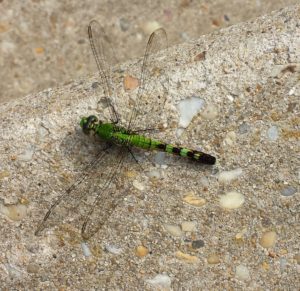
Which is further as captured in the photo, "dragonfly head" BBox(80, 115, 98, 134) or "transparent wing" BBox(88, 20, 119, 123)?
"transparent wing" BBox(88, 20, 119, 123)

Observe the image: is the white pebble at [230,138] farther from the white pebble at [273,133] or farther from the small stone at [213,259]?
the small stone at [213,259]

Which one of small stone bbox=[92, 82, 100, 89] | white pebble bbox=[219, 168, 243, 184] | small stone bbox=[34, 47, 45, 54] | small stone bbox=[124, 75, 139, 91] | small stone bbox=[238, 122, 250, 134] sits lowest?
white pebble bbox=[219, 168, 243, 184]

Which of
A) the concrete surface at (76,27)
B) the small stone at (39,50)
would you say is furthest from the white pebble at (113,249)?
the small stone at (39,50)

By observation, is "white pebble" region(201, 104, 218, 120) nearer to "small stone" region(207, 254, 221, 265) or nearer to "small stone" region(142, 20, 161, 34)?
"small stone" region(207, 254, 221, 265)

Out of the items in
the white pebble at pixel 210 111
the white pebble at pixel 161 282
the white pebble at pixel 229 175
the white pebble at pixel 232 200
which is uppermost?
the white pebble at pixel 210 111

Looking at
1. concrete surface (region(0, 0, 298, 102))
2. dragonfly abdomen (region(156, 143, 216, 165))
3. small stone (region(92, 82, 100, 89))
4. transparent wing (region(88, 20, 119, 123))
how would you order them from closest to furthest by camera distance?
dragonfly abdomen (region(156, 143, 216, 165)), small stone (region(92, 82, 100, 89)), transparent wing (region(88, 20, 119, 123)), concrete surface (region(0, 0, 298, 102))

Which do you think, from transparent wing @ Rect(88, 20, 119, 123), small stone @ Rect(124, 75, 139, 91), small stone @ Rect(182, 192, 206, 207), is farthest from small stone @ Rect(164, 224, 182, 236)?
transparent wing @ Rect(88, 20, 119, 123)
